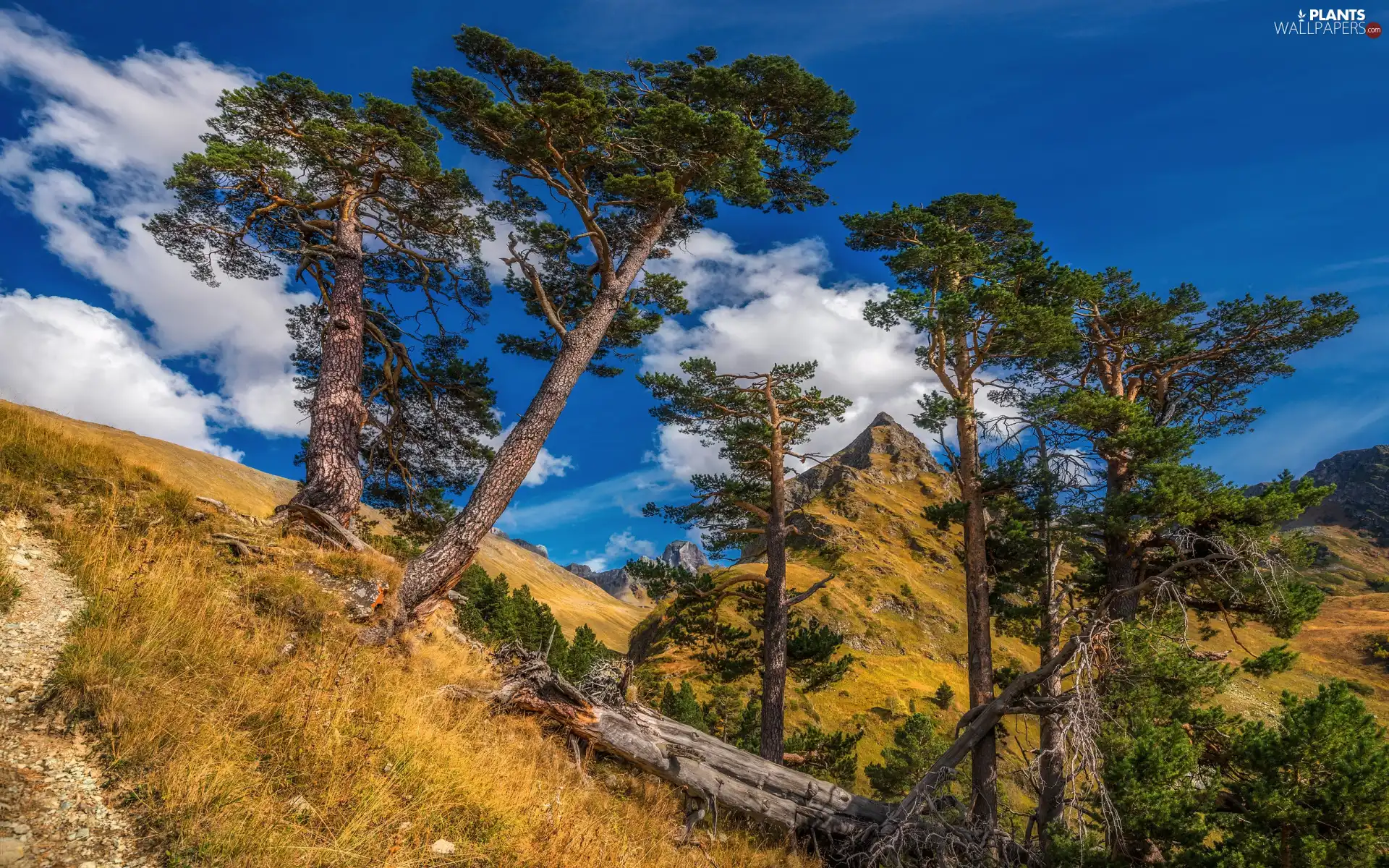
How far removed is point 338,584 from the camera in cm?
756

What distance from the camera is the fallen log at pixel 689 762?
6793 millimetres

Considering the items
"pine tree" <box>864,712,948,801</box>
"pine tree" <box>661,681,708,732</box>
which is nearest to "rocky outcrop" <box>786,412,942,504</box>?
"pine tree" <box>864,712,948,801</box>

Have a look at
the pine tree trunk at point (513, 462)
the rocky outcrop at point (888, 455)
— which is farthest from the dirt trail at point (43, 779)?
the rocky outcrop at point (888, 455)

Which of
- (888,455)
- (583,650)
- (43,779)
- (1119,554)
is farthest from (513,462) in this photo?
(888,455)

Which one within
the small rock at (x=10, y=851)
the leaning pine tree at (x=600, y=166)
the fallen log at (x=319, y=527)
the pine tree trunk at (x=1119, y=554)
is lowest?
the small rock at (x=10, y=851)

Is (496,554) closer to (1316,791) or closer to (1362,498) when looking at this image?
(1316,791)

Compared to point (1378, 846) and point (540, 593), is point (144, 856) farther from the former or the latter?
point (540, 593)

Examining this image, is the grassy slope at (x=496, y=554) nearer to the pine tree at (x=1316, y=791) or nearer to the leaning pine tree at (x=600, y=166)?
the leaning pine tree at (x=600, y=166)

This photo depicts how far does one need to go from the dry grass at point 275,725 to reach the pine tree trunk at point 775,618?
5.34 meters

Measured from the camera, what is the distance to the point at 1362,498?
16362 cm

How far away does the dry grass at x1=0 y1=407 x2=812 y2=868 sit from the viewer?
11.3 ft

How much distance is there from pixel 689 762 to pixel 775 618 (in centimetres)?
636

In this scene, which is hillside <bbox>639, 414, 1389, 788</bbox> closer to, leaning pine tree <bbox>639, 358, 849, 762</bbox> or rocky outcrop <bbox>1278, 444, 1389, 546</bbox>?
leaning pine tree <bbox>639, 358, 849, 762</bbox>

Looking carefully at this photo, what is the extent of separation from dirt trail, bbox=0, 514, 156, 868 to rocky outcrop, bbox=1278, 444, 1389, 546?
603 feet
